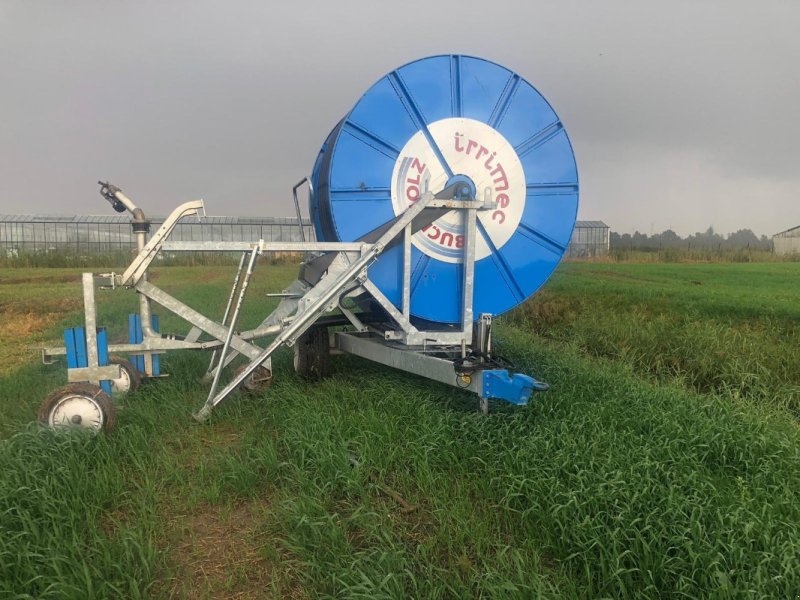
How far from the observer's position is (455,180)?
4.84 meters

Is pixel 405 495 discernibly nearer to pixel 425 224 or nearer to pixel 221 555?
pixel 221 555

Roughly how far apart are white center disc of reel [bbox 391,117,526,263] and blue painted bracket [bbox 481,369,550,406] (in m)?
1.30

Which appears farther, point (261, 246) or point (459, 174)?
point (459, 174)

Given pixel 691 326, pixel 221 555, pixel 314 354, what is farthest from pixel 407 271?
pixel 691 326

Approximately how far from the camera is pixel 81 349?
13.9 ft

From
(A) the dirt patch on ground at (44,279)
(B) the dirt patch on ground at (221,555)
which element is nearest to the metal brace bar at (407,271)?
(B) the dirt patch on ground at (221,555)

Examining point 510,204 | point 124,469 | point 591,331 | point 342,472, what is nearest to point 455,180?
point 510,204

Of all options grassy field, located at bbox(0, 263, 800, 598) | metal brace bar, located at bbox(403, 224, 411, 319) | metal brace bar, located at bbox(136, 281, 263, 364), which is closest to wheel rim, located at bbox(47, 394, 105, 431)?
grassy field, located at bbox(0, 263, 800, 598)

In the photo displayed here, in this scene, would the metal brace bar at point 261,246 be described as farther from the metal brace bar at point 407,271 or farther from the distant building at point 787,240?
the distant building at point 787,240

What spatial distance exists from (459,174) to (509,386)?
1.97 metres

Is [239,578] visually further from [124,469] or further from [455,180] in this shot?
[455,180]

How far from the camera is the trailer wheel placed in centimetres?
569

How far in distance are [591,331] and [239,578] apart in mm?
7094

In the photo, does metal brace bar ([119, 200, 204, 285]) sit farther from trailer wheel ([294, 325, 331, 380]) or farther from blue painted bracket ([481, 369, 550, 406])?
blue painted bracket ([481, 369, 550, 406])
